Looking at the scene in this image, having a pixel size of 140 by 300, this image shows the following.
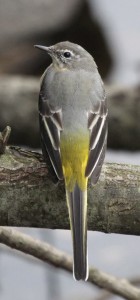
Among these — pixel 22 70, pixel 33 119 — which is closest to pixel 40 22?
pixel 22 70

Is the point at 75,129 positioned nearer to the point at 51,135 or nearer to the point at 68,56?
the point at 51,135

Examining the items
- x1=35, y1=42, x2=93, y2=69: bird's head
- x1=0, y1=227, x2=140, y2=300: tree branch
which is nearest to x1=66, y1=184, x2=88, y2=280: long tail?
x1=0, y1=227, x2=140, y2=300: tree branch

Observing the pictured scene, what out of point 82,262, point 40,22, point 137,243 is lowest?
point 137,243

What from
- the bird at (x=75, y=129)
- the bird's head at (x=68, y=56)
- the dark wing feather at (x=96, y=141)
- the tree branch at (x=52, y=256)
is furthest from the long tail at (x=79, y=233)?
the bird's head at (x=68, y=56)

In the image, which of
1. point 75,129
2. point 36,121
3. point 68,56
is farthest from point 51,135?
point 36,121

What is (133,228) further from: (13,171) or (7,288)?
(7,288)

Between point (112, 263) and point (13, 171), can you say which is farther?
point (112, 263)

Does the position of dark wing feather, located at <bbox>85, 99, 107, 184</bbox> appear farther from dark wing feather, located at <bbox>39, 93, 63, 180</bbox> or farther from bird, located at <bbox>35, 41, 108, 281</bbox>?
dark wing feather, located at <bbox>39, 93, 63, 180</bbox>
